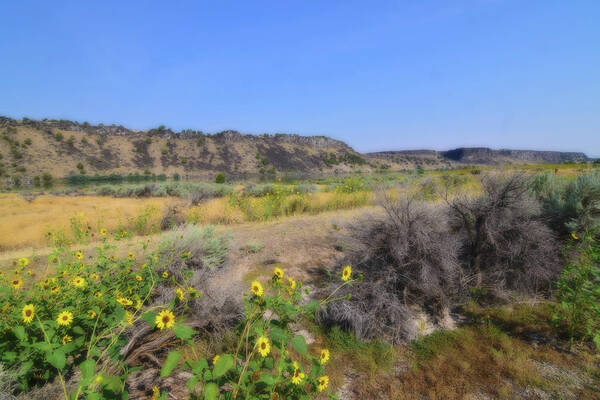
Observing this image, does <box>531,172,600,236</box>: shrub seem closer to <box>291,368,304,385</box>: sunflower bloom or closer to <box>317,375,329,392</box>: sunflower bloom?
<box>317,375,329,392</box>: sunflower bloom

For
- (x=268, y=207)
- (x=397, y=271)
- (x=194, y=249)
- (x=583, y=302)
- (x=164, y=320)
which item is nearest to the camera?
(x=164, y=320)

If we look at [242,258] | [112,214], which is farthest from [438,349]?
[112,214]

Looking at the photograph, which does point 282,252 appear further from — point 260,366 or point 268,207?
point 268,207

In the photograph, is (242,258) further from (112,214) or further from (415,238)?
(112,214)

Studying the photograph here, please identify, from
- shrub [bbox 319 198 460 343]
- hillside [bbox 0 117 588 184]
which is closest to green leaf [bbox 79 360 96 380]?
shrub [bbox 319 198 460 343]

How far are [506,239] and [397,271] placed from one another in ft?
5.77

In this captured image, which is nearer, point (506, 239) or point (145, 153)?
point (506, 239)

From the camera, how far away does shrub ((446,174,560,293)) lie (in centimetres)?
334

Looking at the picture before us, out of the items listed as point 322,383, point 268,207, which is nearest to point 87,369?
point 322,383

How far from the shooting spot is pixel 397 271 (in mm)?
3119

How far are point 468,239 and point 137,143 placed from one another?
3013 inches

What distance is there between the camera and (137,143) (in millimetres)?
65188

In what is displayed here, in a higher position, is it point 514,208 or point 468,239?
point 514,208

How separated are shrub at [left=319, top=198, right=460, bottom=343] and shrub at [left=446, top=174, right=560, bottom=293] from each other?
51cm
